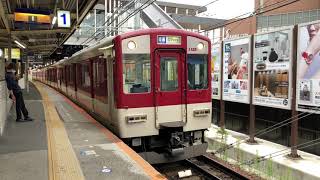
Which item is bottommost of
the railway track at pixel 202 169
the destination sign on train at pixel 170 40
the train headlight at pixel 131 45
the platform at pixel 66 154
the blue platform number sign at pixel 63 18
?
the railway track at pixel 202 169

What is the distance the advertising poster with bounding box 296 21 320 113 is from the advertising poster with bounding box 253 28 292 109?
309 millimetres

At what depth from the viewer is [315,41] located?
7.36 meters

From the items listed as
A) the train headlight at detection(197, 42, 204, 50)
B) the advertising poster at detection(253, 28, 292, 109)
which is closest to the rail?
the advertising poster at detection(253, 28, 292, 109)

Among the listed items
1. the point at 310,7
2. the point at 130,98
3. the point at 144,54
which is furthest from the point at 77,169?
the point at 310,7

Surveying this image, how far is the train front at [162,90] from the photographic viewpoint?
22.9 ft

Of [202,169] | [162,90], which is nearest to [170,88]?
[162,90]

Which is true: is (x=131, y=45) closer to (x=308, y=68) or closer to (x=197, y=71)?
(x=197, y=71)

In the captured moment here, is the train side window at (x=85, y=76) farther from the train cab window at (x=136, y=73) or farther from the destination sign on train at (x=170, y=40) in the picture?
the destination sign on train at (x=170, y=40)

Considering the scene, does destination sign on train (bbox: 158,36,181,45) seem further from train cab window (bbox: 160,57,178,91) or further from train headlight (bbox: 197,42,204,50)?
train headlight (bbox: 197,42,204,50)

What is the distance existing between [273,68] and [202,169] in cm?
296

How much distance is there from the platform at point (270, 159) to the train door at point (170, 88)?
190cm

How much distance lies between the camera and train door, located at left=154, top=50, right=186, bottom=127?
721 centimetres

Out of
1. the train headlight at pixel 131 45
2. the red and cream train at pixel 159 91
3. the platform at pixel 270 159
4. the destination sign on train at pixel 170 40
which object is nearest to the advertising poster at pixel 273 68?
the platform at pixel 270 159

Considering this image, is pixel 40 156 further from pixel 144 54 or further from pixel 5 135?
pixel 144 54
